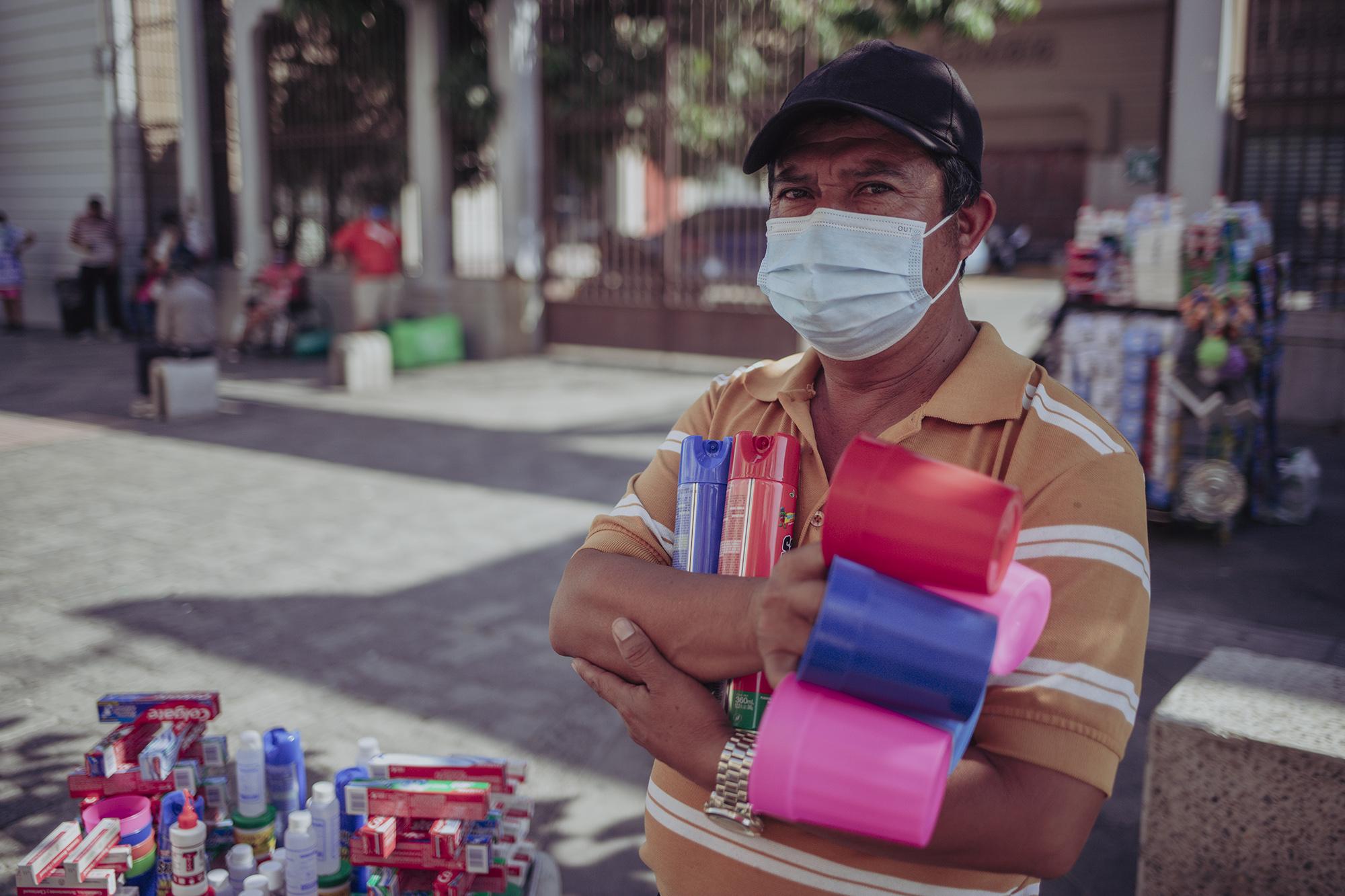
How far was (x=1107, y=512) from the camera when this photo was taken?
4.32 feet

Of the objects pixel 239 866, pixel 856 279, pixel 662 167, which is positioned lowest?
pixel 239 866

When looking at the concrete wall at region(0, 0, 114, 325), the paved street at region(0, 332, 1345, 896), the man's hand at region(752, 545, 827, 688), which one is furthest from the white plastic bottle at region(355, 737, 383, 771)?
the concrete wall at region(0, 0, 114, 325)

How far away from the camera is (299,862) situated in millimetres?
2359

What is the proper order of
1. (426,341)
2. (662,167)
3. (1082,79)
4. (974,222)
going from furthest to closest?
1. (1082,79)
2. (426,341)
3. (662,167)
4. (974,222)

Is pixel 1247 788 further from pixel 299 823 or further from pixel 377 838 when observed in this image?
pixel 299 823

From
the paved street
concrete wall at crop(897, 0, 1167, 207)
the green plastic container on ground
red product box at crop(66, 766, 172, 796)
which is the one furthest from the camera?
concrete wall at crop(897, 0, 1167, 207)

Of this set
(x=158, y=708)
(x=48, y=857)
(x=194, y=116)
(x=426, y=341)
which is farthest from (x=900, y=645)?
(x=194, y=116)

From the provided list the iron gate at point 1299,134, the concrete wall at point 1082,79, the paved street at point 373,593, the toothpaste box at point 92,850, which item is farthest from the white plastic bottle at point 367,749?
the concrete wall at point 1082,79

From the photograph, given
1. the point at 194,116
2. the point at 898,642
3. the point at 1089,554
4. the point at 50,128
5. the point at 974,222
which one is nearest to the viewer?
the point at 898,642

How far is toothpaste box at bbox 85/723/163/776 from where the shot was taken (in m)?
2.56

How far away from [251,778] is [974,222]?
224 centimetres

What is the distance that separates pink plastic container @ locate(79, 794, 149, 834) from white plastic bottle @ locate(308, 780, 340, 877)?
38 cm

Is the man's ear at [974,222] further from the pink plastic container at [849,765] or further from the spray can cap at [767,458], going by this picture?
the pink plastic container at [849,765]

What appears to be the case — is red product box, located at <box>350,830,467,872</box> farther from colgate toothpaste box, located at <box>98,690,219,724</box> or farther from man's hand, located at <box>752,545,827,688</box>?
man's hand, located at <box>752,545,827,688</box>
